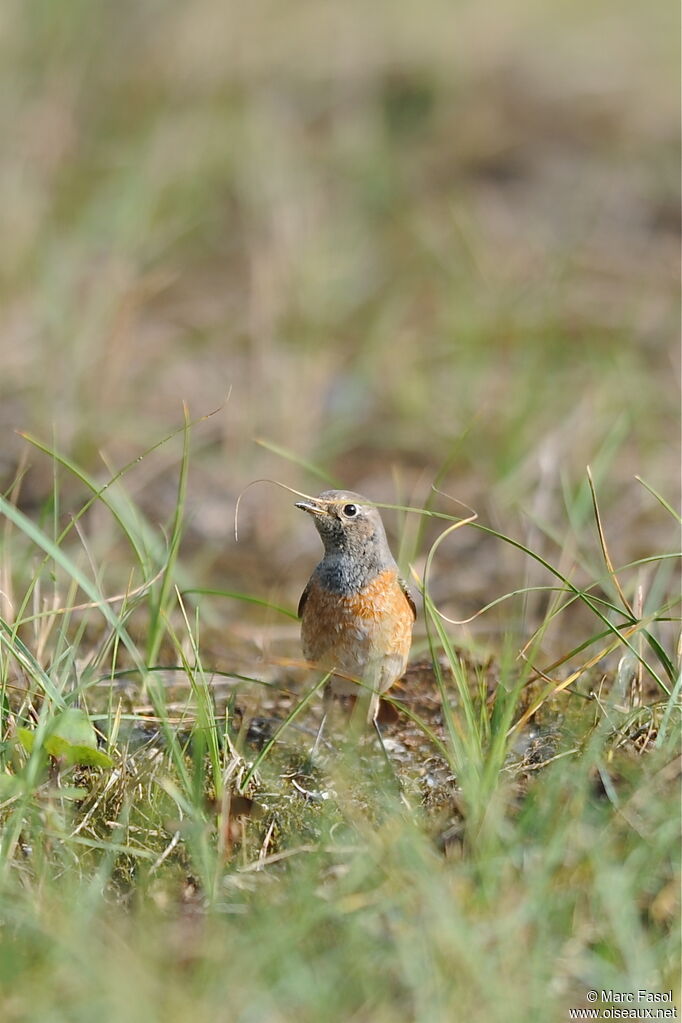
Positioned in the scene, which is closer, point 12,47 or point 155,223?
point 155,223

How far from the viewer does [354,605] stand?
3.91 meters

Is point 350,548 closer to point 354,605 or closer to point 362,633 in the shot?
point 354,605

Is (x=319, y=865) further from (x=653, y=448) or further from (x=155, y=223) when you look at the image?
(x=155, y=223)

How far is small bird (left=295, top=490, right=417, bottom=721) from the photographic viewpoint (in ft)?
12.7

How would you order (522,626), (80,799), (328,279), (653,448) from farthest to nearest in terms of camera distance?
(328,279)
(653,448)
(522,626)
(80,799)

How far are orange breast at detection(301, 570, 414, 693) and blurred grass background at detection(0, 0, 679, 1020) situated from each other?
0.55m

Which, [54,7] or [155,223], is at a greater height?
[54,7]

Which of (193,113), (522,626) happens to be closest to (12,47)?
(193,113)

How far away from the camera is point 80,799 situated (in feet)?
11.4

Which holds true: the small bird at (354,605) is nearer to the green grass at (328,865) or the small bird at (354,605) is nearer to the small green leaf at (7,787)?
the green grass at (328,865)

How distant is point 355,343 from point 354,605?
13.3 feet

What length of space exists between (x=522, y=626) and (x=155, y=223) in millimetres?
5376

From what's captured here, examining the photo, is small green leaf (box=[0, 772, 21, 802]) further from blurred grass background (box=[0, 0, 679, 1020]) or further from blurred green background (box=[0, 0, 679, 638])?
blurred green background (box=[0, 0, 679, 638])

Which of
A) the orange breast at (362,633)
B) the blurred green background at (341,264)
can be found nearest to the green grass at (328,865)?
the orange breast at (362,633)
